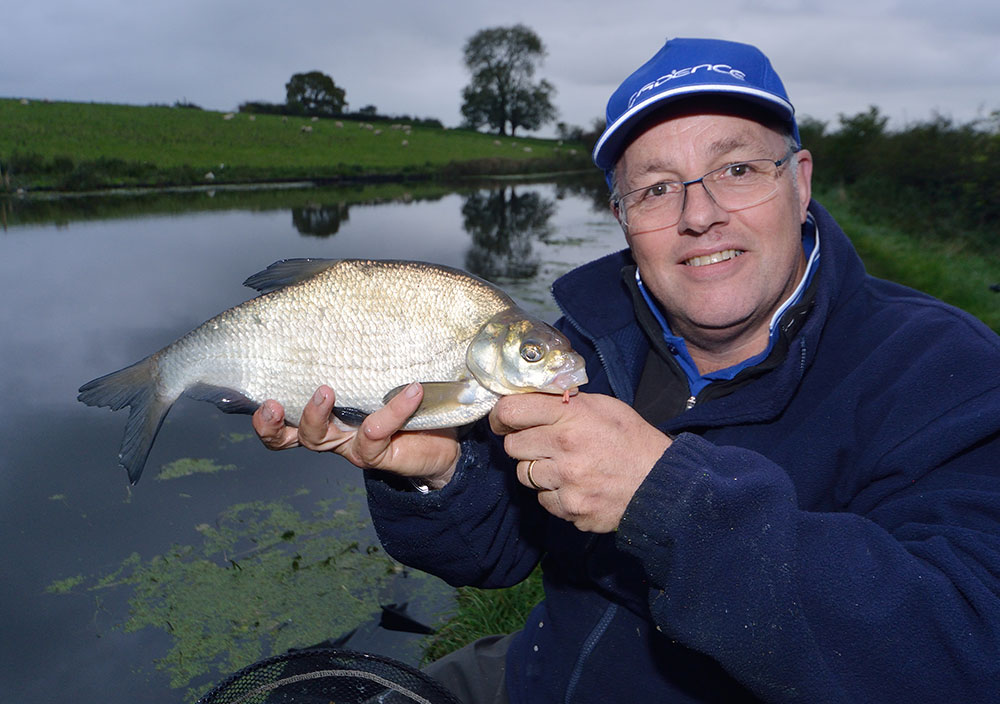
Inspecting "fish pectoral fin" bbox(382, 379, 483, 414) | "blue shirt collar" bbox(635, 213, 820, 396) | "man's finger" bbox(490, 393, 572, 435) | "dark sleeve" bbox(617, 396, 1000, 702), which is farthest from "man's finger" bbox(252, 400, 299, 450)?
"blue shirt collar" bbox(635, 213, 820, 396)

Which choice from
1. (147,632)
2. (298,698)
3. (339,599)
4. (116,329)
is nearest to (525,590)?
(339,599)

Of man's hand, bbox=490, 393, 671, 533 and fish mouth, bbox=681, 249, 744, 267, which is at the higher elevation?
fish mouth, bbox=681, 249, 744, 267

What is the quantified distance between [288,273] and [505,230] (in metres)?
17.0

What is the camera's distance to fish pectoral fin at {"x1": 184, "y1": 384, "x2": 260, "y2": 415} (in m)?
2.00

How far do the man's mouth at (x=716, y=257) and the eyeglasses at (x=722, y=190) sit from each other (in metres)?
0.13

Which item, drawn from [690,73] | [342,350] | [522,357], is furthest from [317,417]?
[690,73]

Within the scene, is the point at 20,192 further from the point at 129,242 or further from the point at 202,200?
the point at 129,242

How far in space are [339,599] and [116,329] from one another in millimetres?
5380

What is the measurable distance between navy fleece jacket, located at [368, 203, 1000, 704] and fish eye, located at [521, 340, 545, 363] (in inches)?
17.4

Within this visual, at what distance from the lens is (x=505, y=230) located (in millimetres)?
18703

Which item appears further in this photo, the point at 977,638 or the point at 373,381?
the point at 373,381

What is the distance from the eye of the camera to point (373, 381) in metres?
1.94

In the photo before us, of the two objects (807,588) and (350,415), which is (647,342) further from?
(807,588)

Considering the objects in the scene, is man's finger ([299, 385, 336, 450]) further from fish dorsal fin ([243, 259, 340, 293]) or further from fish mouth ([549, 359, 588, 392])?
fish mouth ([549, 359, 588, 392])
